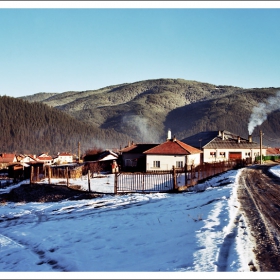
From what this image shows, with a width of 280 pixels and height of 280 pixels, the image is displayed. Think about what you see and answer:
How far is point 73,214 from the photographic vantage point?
16.0 metres

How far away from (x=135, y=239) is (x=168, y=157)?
3380cm

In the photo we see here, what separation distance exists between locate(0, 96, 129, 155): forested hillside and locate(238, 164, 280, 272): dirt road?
119 meters

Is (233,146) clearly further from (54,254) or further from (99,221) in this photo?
(54,254)

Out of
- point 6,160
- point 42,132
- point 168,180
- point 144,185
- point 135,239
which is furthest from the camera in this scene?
point 42,132

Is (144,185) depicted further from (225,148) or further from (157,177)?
(225,148)

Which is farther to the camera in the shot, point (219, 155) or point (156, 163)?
point (219, 155)

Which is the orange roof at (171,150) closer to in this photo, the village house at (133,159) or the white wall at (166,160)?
the white wall at (166,160)

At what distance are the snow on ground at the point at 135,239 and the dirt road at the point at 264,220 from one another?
272mm

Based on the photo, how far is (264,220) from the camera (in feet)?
35.8

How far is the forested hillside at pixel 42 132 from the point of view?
452 feet

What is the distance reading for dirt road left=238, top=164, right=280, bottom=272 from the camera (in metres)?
7.57

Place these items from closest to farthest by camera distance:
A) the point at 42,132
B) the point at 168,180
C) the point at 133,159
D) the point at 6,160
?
1. the point at 168,180
2. the point at 133,159
3. the point at 6,160
4. the point at 42,132

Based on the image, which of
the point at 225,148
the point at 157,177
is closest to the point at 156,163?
the point at 157,177

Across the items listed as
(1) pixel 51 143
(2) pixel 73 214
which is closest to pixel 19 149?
(1) pixel 51 143
